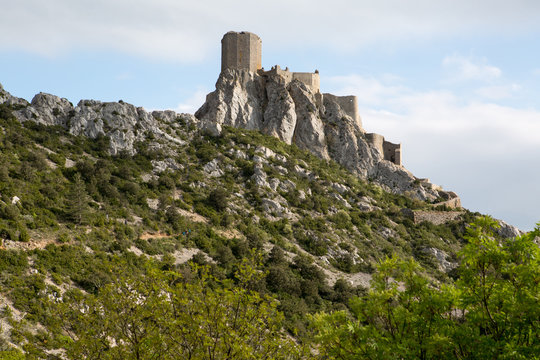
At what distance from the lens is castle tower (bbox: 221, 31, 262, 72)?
221ft

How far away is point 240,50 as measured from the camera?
68500mm

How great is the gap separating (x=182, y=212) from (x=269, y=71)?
3385 cm

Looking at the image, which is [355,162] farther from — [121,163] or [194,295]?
[194,295]

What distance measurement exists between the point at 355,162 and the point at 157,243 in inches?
1658

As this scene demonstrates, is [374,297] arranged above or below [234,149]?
below

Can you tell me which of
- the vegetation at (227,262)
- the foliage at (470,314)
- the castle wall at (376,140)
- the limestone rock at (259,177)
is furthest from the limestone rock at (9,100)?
the foliage at (470,314)

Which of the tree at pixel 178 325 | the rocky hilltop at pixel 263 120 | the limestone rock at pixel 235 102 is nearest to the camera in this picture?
the tree at pixel 178 325

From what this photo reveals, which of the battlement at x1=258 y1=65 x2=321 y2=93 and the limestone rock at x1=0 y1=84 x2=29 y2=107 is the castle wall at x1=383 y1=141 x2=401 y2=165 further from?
the limestone rock at x1=0 y1=84 x2=29 y2=107

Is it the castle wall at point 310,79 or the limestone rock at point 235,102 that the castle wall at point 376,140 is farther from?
the limestone rock at point 235,102

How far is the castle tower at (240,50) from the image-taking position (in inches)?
2650

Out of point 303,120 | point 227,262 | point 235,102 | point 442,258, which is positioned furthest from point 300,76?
point 227,262

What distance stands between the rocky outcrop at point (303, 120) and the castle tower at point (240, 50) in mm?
1254

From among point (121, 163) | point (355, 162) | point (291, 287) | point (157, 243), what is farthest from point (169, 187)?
point (355, 162)

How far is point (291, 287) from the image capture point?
1524 inches
